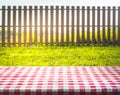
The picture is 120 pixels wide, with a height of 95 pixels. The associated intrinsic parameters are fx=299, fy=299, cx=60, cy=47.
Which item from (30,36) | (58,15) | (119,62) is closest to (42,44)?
(30,36)

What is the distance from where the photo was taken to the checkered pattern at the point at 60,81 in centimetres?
215

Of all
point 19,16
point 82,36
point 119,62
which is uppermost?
point 19,16

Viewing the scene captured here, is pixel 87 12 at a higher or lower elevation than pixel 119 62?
higher

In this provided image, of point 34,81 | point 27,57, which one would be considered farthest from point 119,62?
point 34,81

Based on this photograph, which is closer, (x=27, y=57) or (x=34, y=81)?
(x=34, y=81)

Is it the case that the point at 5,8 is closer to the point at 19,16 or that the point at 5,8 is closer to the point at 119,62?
the point at 19,16

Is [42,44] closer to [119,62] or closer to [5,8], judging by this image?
[5,8]

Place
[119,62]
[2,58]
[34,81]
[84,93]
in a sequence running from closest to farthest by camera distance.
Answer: [84,93], [34,81], [119,62], [2,58]

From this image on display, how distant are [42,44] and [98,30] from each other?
2.58m

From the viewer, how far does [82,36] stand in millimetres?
13250

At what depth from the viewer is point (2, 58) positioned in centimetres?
830

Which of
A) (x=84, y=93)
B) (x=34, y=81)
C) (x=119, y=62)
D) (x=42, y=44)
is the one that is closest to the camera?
(x=84, y=93)

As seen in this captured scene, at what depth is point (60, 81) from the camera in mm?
2402

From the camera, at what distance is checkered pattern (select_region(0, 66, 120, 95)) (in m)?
2.15
